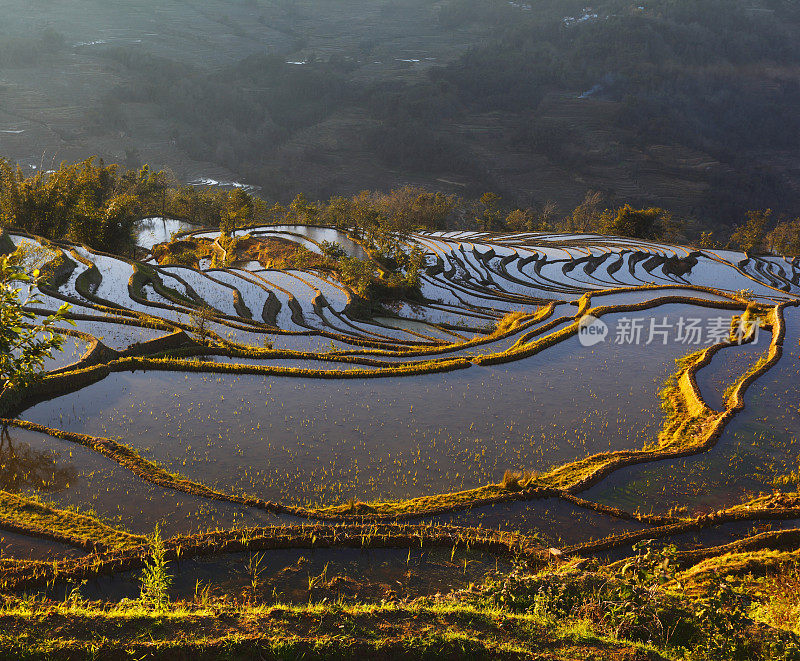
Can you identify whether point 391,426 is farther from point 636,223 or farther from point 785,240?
point 785,240

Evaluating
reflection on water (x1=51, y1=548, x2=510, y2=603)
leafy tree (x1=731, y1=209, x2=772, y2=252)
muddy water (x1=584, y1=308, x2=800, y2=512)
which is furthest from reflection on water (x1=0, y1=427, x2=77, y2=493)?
leafy tree (x1=731, y1=209, x2=772, y2=252)

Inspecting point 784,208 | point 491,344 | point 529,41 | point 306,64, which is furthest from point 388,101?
point 491,344

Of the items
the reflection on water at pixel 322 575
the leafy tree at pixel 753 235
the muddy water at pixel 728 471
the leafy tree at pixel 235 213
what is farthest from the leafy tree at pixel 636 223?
the reflection on water at pixel 322 575

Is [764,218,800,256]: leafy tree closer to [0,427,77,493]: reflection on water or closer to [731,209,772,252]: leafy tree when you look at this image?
[731,209,772,252]: leafy tree

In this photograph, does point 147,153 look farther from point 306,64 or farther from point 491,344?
point 491,344
